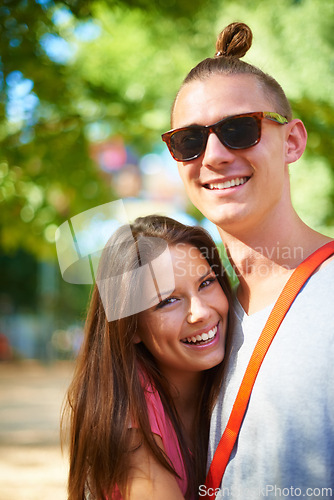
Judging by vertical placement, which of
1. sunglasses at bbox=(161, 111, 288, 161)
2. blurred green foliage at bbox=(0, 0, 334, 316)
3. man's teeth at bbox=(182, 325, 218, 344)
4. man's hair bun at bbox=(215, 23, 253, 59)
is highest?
blurred green foliage at bbox=(0, 0, 334, 316)

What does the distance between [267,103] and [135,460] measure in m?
1.43

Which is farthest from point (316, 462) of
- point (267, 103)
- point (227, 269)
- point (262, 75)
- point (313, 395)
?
point (262, 75)

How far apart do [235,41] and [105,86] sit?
16.7ft

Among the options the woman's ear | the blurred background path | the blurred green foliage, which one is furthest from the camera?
the blurred background path

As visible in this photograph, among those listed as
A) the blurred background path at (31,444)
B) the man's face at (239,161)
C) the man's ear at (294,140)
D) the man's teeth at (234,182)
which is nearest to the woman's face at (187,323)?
the man's face at (239,161)

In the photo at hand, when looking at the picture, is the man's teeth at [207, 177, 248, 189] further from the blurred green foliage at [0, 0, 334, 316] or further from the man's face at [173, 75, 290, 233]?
the blurred green foliage at [0, 0, 334, 316]

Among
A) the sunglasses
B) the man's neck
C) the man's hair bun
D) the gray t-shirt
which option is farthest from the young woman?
the man's hair bun

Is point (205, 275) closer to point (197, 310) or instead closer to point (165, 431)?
point (197, 310)

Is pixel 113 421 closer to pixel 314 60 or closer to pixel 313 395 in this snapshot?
pixel 313 395

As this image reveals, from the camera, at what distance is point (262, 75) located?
2154 mm

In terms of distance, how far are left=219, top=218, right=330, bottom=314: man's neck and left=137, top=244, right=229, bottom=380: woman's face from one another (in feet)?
0.47

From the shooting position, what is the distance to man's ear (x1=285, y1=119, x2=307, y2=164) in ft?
7.27

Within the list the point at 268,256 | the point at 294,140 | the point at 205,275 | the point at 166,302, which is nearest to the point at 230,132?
the point at 294,140

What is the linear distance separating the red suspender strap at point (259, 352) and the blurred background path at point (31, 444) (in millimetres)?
1593
